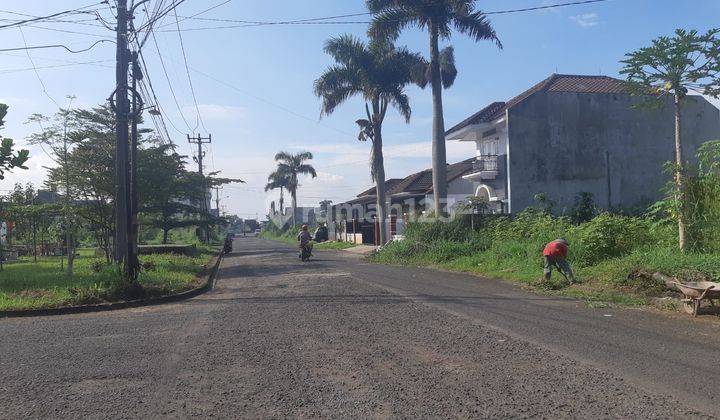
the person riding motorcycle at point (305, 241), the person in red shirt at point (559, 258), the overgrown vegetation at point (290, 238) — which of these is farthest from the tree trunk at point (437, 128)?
the overgrown vegetation at point (290, 238)

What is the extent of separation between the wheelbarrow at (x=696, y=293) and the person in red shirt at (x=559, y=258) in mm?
3486

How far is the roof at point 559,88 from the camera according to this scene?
99.9ft

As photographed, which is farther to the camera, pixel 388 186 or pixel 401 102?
pixel 388 186

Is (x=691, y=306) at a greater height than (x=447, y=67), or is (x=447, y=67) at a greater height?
(x=447, y=67)

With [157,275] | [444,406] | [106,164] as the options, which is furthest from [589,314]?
[106,164]

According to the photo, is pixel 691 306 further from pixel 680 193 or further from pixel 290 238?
pixel 290 238

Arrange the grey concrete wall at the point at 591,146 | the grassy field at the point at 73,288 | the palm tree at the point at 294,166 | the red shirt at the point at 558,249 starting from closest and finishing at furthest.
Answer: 1. the grassy field at the point at 73,288
2. the red shirt at the point at 558,249
3. the grey concrete wall at the point at 591,146
4. the palm tree at the point at 294,166

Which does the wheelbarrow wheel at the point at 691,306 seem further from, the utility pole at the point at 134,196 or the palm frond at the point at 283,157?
the palm frond at the point at 283,157

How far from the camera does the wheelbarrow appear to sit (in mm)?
9367

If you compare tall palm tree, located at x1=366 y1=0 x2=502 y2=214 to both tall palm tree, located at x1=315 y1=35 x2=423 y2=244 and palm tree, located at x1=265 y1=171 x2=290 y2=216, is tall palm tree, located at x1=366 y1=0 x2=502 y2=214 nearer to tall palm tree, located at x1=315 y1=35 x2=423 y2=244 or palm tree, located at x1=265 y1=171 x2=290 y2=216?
tall palm tree, located at x1=315 y1=35 x2=423 y2=244

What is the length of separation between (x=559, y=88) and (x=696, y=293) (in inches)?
890

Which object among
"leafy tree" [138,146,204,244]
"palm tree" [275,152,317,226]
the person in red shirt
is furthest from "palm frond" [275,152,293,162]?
Answer: the person in red shirt

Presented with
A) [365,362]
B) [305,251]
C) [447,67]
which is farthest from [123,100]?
[447,67]

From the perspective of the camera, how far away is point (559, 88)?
30.5 meters
